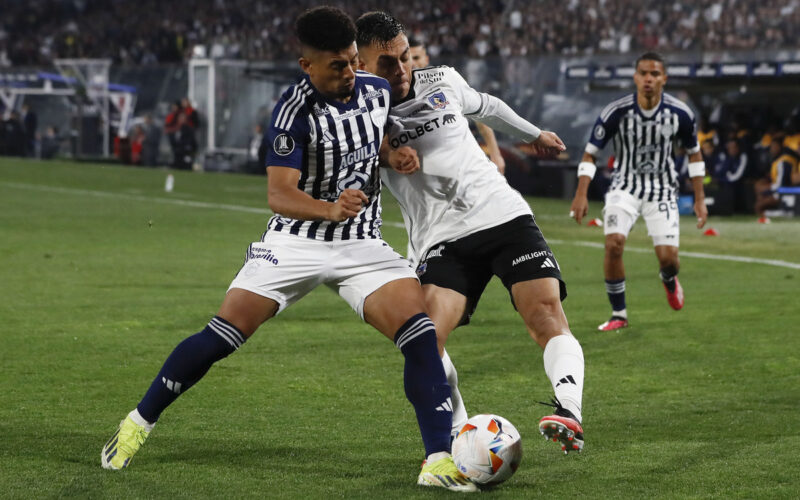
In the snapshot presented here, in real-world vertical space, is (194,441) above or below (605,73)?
below

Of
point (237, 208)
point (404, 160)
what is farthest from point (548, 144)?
point (237, 208)

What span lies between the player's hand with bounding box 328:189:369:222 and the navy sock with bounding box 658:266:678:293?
5.58 meters

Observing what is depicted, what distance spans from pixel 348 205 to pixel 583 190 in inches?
182

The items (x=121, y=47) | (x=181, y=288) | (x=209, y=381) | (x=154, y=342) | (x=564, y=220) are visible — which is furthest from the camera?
(x=121, y=47)

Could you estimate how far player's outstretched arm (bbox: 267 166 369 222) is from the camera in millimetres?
4473

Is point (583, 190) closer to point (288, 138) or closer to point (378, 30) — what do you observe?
point (378, 30)

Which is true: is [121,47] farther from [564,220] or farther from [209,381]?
[209,381]

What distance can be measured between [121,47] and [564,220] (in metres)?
27.9

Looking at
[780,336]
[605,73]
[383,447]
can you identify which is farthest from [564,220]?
[383,447]

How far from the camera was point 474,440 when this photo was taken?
15.3 feet

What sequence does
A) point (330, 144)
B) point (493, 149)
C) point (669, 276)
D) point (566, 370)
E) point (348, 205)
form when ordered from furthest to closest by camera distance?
point (669, 276), point (493, 149), point (566, 370), point (330, 144), point (348, 205)

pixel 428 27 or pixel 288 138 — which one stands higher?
pixel 428 27

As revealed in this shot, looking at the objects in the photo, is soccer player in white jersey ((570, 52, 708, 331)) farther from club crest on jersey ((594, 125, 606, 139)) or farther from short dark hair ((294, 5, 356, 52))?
short dark hair ((294, 5, 356, 52))

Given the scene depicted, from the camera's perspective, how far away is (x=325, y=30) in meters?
4.69
